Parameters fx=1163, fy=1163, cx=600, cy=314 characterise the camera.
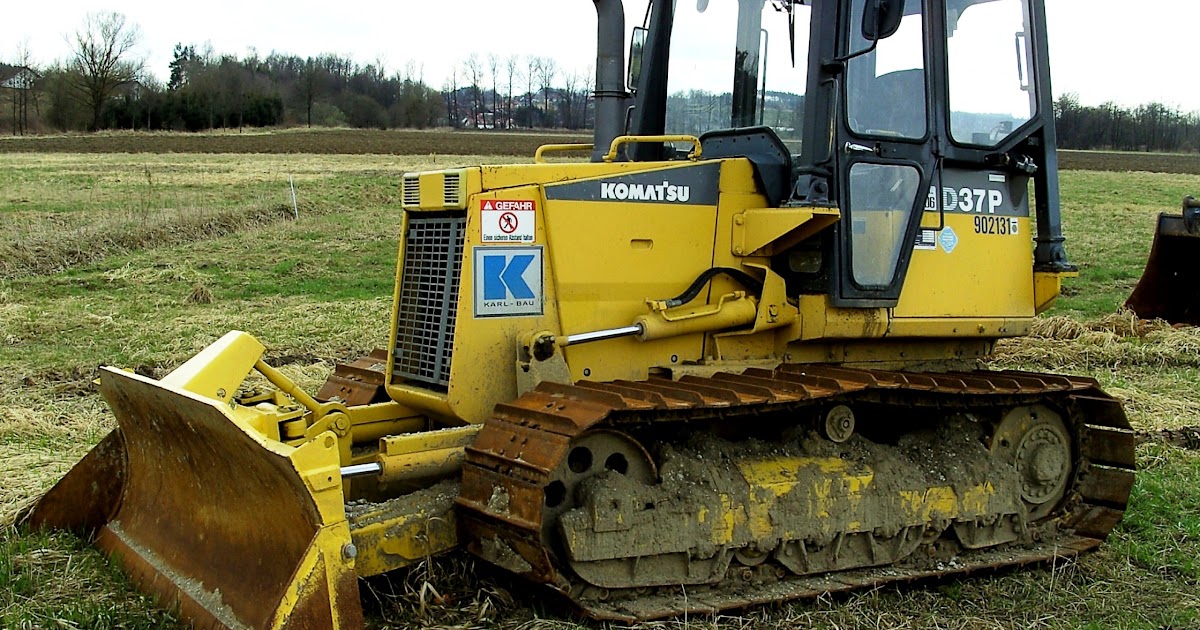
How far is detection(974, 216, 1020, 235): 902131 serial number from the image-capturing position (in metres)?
6.61

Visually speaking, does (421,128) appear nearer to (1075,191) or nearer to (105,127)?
(105,127)

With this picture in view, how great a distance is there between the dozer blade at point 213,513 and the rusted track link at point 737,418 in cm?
73

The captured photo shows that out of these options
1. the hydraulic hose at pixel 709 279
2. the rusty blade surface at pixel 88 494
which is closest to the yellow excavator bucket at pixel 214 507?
the rusty blade surface at pixel 88 494

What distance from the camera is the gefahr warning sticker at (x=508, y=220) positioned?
5543mm

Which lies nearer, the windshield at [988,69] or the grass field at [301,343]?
the grass field at [301,343]

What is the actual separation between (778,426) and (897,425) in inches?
35.4

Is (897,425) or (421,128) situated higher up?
(421,128)

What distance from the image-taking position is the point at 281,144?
45.6 meters

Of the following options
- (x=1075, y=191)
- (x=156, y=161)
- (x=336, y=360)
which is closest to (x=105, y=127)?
(x=156, y=161)

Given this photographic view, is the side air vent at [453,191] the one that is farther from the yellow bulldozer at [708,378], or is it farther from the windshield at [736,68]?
the windshield at [736,68]

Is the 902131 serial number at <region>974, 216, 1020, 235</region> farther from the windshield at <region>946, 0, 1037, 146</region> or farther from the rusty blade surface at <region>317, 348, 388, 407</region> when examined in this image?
the rusty blade surface at <region>317, 348, 388, 407</region>

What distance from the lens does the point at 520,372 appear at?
5.59 metres

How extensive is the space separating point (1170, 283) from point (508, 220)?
994 cm

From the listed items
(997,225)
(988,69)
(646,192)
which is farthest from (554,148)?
(997,225)
